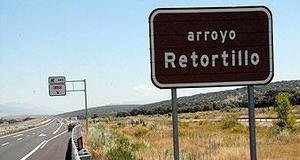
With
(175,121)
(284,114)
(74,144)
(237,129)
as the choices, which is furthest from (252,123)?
(237,129)

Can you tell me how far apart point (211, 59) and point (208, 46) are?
116 millimetres

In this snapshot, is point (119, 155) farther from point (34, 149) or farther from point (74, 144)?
point (34, 149)

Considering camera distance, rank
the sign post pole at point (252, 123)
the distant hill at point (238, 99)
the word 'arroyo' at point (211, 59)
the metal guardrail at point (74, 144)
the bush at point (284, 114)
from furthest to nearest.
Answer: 1. the distant hill at point (238, 99)
2. the bush at point (284, 114)
3. the metal guardrail at point (74, 144)
4. the sign post pole at point (252, 123)
5. the word 'arroyo' at point (211, 59)

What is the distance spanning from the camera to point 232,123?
48938mm

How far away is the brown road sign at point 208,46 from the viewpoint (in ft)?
13.8

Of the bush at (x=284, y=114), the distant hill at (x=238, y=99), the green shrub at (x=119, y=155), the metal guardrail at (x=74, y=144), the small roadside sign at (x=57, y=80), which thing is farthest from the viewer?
the distant hill at (x=238, y=99)

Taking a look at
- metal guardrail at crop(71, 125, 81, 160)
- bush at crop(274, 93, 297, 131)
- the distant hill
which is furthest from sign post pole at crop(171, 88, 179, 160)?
the distant hill

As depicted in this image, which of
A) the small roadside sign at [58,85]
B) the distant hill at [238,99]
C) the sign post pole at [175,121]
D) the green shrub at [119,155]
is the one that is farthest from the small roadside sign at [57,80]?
the distant hill at [238,99]

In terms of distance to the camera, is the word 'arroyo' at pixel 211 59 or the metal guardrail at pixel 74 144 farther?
the metal guardrail at pixel 74 144

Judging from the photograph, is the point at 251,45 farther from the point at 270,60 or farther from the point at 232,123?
the point at 232,123

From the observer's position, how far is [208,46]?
4.23 m

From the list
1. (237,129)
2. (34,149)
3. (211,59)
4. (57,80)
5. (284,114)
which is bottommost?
(237,129)

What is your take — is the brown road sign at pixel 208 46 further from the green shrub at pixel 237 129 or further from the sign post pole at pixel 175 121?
the green shrub at pixel 237 129

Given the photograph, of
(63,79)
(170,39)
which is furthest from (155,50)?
(63,79)
